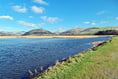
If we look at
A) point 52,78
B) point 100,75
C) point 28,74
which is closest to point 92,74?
point 100,75

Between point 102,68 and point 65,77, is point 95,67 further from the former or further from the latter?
point 65,77

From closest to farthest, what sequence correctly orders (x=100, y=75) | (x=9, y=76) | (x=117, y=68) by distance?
(x=100, y=75) < (x=117, y=68) < (x=9, y=76)

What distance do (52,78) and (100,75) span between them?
492 cm

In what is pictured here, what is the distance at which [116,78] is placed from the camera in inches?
501

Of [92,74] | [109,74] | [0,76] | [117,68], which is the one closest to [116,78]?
[109,74]

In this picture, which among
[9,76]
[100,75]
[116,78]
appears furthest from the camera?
[9,76]

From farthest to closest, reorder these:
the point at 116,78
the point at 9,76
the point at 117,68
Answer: the point at 9,76 → the point at 117,68 → the point at 116,78

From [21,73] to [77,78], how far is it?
11.3m

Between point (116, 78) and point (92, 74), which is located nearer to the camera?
point (116, 78)

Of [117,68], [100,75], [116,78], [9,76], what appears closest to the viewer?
[116,78]

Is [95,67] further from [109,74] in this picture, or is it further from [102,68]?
[109,74]

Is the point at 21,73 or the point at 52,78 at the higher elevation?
the point at 52,78

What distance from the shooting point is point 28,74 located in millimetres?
20453

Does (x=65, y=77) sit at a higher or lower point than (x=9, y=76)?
higher
